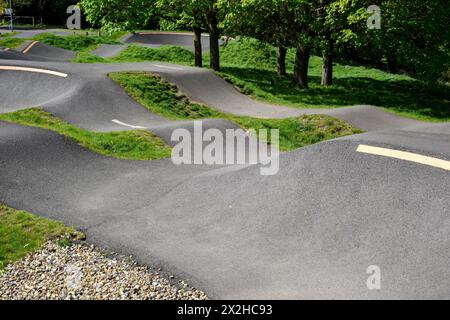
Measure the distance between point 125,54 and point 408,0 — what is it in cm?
2302

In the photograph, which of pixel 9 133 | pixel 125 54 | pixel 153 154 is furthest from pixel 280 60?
pixel 9 133

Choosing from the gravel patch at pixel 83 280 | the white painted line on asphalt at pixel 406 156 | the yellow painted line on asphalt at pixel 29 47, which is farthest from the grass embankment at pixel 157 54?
the gravel patch at pixel 83 280

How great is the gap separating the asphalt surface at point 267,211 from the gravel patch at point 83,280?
0.47 metres

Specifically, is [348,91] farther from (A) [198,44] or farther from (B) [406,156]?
(B) [406,156]

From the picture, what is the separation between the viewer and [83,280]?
9.47 m

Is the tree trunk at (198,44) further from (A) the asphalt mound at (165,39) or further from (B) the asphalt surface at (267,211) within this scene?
(B) the asphalt surface at (267,211)

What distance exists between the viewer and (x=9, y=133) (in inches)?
690

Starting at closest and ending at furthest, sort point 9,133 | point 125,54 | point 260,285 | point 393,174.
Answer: point 260,285 → point 393,174 → point 9,133 → point 125,54

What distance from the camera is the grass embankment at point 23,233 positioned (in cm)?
1061

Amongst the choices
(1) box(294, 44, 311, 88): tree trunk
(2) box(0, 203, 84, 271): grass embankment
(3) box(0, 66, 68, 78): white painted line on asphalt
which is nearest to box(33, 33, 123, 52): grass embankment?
(3) box(0, 66, 68, 78): white painted line on asphalt

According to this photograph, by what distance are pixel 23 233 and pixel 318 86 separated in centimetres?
2519

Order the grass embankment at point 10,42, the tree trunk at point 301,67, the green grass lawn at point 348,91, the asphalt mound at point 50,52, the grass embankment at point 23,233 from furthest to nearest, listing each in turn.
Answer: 1. the grass embankment at point 10,42
2. the asphalt mound at point 50,52
3. the tree trunk at point 301,67
4. the green grass lawn at point 348,91
5. the grass embankment at point 23,233

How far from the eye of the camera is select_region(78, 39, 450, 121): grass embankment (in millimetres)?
28891
